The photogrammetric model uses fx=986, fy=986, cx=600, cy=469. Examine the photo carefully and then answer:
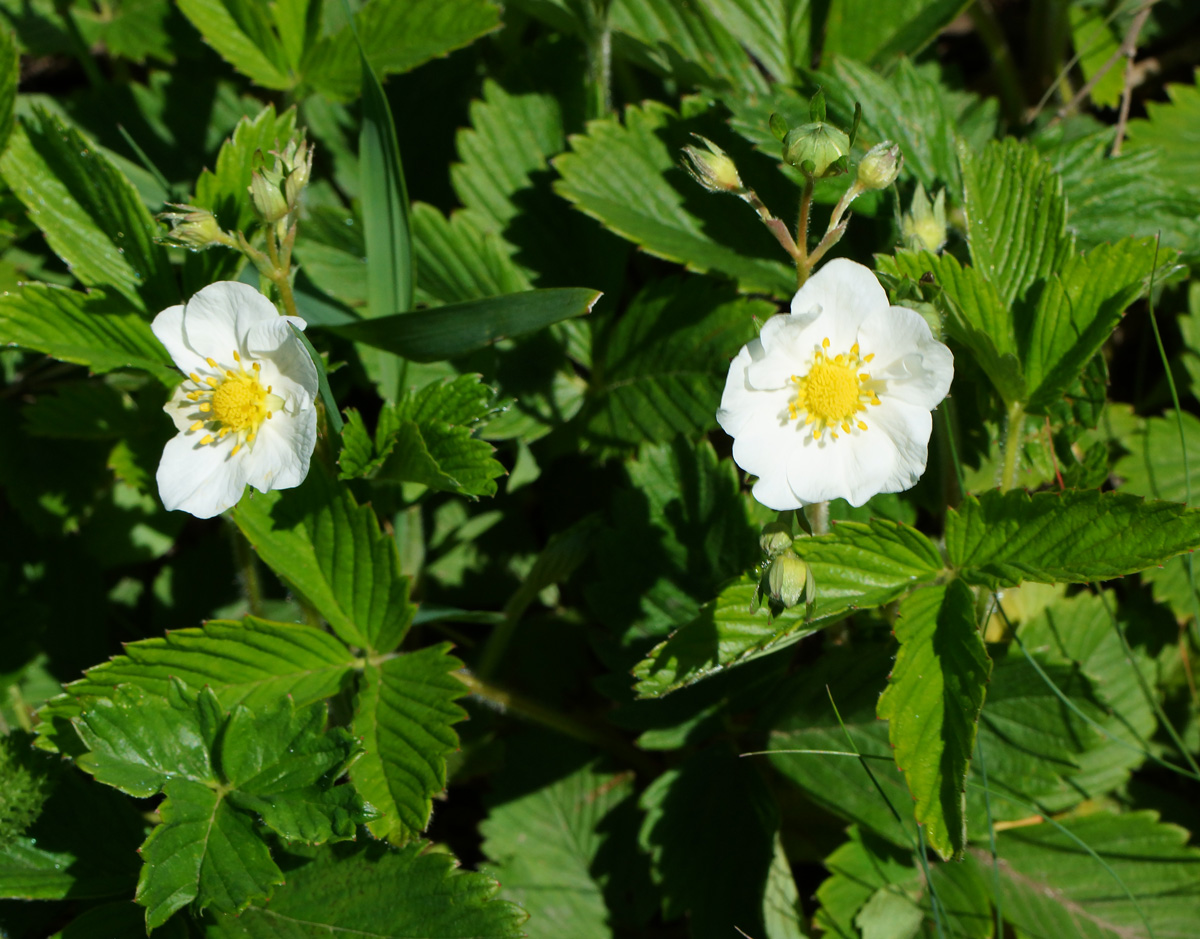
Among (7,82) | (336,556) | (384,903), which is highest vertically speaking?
(7,82)

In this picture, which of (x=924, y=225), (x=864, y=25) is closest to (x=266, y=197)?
(x=924, y=225)

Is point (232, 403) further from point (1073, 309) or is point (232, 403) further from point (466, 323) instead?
point (1073, 309)

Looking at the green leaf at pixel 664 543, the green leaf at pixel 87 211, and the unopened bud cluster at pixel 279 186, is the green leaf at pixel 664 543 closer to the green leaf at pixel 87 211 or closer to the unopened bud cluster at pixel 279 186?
the unopened bud cluster at pixel 279 186

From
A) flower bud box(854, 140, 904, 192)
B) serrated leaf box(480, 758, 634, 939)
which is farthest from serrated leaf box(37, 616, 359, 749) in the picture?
flower bud box(854, 140, 904, 192)

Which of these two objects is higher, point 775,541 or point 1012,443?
point 775,541

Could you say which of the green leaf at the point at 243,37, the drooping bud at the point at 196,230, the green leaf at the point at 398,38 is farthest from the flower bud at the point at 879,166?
the green leaf at the point at 243,37
